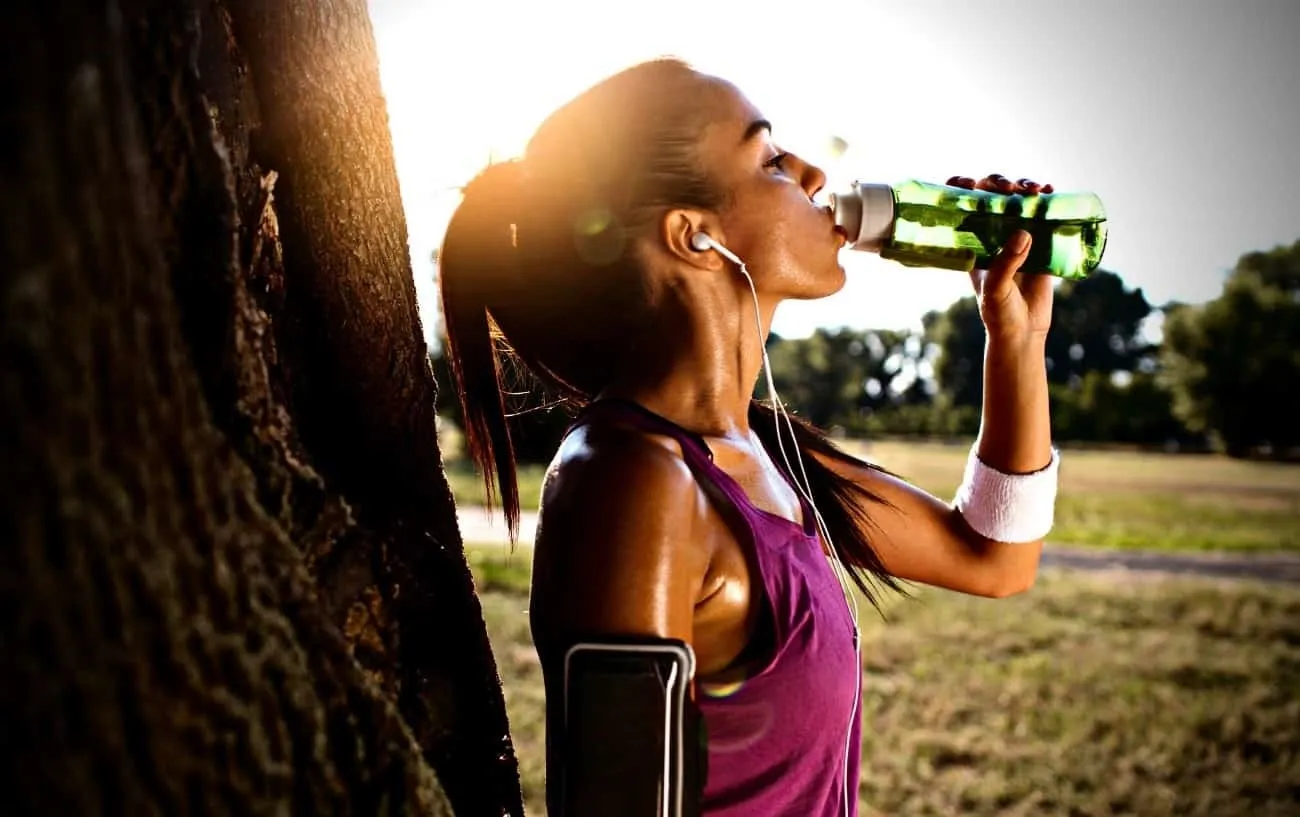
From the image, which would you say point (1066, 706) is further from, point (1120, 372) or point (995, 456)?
point (1120, 372)

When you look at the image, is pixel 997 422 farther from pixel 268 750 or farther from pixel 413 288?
pixel 268 750

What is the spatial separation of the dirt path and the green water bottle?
9.10 m

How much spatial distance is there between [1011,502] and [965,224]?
60 cm

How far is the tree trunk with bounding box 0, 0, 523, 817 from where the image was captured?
0.70 meters

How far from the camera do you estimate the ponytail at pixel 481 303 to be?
171 centimetres

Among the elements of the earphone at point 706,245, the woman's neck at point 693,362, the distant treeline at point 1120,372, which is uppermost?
the earphone at point 706,245

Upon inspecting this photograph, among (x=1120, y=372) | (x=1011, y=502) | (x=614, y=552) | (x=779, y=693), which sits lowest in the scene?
(x=1120, y=372)

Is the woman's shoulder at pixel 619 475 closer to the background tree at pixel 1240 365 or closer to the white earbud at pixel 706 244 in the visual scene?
the white earbud at pixel 706 244

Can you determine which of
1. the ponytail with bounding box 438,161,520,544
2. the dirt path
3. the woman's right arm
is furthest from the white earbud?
the dirt path

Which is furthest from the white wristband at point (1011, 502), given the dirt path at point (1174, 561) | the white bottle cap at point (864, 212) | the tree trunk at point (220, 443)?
the dirt path at point (1174, 561)

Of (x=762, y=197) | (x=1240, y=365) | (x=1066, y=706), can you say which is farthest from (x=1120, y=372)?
(x=762, y=197)

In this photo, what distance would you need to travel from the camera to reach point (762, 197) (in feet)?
5.50

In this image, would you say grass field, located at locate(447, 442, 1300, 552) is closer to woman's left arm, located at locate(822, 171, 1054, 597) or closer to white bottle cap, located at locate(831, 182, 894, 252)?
woman's left arm, located at locate(822, 171, 1054, 597)

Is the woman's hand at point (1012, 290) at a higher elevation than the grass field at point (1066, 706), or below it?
higher
